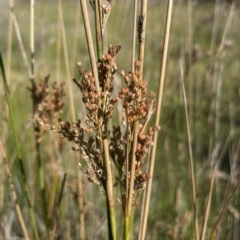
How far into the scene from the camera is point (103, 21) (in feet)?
1.45

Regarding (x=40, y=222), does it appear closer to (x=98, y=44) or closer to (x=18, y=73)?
(x=98, y=44)

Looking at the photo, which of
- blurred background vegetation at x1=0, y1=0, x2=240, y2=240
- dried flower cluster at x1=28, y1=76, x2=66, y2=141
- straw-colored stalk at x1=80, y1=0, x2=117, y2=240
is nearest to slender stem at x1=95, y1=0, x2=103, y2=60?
straw-colored stalk at x1=80, y1=0, x2=117, y2=240

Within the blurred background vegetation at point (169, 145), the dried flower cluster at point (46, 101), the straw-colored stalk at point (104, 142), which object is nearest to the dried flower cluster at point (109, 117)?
the straw-colored stalk at point (104, 142)

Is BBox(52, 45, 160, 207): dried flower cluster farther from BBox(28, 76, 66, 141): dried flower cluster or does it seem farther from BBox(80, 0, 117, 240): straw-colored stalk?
BBox(28, 76, 66, 141): dried flower cluster

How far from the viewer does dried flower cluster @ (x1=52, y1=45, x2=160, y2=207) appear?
44 centimetres

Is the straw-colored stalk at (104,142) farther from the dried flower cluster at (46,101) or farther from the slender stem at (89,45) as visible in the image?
the dried flower cluster at (46,101)

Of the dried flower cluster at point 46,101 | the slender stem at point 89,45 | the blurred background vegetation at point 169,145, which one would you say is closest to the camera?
the slender stem at point 89,45

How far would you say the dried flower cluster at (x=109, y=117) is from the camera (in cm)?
44

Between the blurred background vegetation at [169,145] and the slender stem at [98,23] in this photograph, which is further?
the blurred background vegetation at [169,145]

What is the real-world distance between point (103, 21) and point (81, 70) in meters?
0.06

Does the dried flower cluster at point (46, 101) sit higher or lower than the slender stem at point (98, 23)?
lower

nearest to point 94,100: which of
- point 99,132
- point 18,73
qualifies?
point 99,132

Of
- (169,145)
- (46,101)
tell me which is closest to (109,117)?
(46,101)

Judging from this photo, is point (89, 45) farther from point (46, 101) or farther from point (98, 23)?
point (46, 101)
